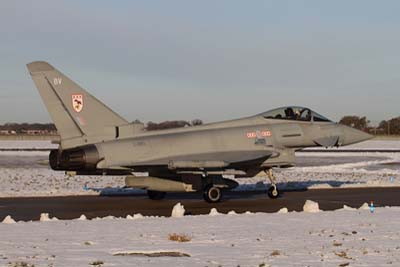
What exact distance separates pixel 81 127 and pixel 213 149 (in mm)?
4459

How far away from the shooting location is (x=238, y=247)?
33.0 ft

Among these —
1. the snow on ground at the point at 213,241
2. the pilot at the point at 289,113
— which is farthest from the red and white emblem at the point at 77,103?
the pilot at the point at 289,113

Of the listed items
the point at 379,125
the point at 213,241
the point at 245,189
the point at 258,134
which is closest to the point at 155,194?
the point at 258,134

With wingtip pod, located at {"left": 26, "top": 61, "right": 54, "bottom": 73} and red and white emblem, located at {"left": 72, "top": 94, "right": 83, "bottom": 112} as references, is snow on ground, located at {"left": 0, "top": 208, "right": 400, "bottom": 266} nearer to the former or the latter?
red and white emblem, located at {"left": 72, "top": 94, "right": 83, "bottom": 112}

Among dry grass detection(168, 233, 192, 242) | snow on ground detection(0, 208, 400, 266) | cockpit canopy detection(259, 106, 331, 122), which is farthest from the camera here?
cockpit canopy detection(259, 106, 331, 122)

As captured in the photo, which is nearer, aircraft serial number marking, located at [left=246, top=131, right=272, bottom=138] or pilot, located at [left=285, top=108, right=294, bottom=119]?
aircraft serial number marking, located at [left=246, top=131, right=272, bottom=138]

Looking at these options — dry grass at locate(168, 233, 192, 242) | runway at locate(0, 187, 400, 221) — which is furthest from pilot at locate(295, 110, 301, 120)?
dry grass at locate(168, 233, 192, 242)

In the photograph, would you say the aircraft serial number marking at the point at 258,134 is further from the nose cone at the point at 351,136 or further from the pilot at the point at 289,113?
the nose cone at the point at 351,136

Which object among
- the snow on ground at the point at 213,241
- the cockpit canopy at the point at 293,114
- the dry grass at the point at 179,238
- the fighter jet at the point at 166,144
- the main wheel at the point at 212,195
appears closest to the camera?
the snow on ground at the point at 213,241

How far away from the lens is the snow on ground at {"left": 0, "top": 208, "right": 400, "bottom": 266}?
8.80 metres

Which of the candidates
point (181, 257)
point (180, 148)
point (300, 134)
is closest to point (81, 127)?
point (180, 148)

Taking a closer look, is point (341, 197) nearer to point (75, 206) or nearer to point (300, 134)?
point (300, 134)

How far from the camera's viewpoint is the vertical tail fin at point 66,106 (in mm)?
19141

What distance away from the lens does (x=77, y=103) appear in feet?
63.1
